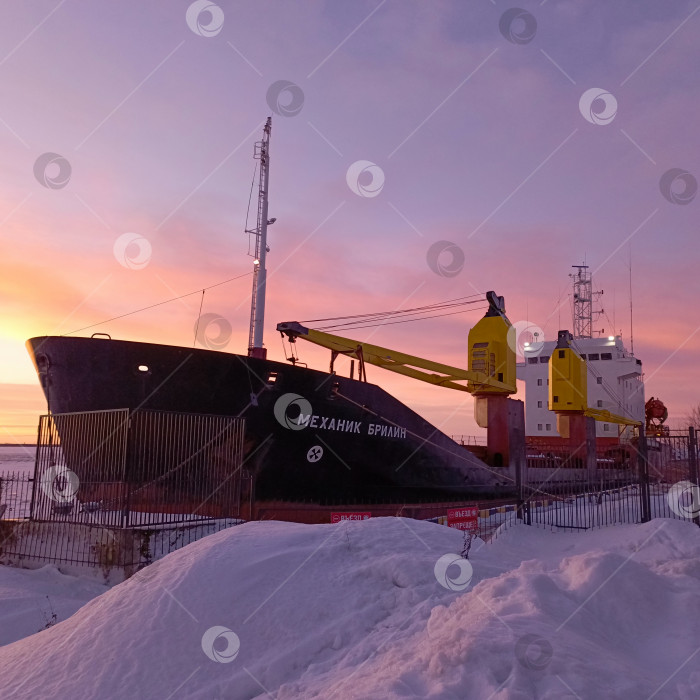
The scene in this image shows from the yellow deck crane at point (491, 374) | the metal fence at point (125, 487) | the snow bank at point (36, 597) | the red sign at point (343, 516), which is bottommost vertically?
the snow bank at point (36, 597)

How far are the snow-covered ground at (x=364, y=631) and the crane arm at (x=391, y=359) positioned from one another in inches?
419

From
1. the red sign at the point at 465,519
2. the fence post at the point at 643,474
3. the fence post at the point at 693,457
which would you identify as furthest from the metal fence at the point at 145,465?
the fence post at the point at 693,457

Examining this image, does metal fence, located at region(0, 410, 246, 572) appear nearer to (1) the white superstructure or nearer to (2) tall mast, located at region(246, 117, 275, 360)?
(2) tall mast, located at region(246, 117, 275, 360)

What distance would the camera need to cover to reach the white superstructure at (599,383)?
48594 millimetres

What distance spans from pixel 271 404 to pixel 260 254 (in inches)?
274

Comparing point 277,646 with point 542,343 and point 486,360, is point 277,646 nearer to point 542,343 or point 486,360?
point 486,360

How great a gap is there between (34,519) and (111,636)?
313 inches

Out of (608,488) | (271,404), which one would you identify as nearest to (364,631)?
(271,404)

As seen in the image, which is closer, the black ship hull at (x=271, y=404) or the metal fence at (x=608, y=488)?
the black ship hull at (x=271, y=404)

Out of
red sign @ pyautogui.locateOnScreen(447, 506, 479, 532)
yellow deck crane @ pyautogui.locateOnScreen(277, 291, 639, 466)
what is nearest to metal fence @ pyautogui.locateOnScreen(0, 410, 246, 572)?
red sign @ pyautogui.locateOnScreen(447, 506, 479, 532)

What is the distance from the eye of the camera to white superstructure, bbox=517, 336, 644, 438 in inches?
1913

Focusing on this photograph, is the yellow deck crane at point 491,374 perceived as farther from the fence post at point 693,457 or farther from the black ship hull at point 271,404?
the fence post at point 693,457

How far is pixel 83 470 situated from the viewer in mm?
13961

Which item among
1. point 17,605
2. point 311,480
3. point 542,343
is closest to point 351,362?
point 311,480
